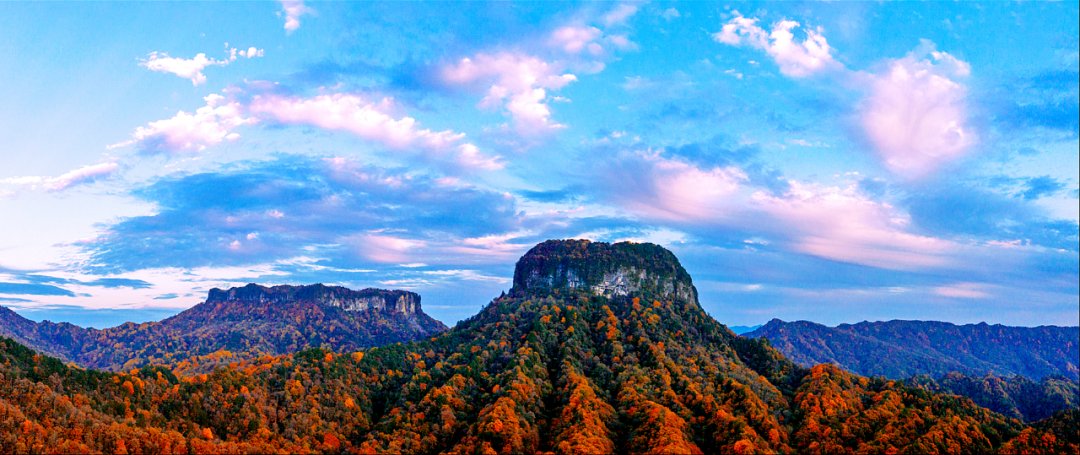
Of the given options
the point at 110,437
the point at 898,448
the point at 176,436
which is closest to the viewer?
the point at 110,437

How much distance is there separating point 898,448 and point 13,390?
243 metres

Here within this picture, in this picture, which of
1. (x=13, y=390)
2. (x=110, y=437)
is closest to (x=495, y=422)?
(x=110, y=437)

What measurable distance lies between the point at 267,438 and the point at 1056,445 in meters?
225

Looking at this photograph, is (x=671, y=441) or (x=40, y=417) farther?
(x=671, y=441)

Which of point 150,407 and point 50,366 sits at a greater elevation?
point 50,366

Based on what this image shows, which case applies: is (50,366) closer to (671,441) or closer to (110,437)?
(110,437)

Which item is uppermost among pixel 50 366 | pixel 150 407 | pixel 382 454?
pixel 50 366

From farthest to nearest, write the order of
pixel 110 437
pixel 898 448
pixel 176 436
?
pixel 898 448 < pixel 176 436 < pixel 110 437

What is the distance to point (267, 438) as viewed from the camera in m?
199

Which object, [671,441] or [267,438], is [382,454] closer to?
[267,438]

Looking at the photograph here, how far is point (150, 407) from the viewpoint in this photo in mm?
198625

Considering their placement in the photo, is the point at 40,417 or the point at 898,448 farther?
the point at 898,448

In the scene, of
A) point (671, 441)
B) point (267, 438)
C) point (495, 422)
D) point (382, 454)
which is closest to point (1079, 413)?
point (671, 441)

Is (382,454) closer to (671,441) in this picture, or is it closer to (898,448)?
(671,441)
